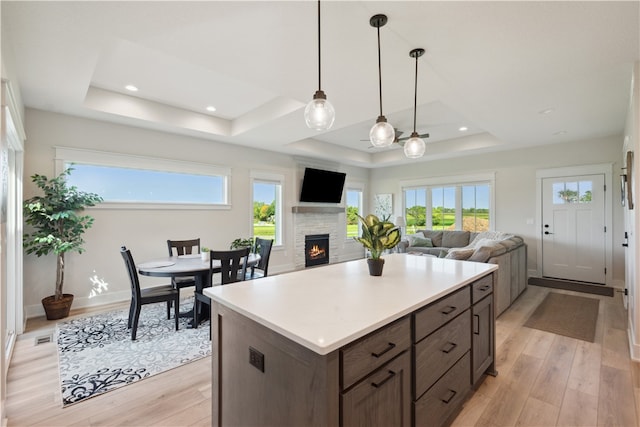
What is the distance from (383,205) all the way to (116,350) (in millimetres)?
6672

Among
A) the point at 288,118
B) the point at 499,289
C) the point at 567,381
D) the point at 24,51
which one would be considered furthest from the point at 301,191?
the point at 567,381

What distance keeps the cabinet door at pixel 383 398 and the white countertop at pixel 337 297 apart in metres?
0.22

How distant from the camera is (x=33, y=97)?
3248 millimetres

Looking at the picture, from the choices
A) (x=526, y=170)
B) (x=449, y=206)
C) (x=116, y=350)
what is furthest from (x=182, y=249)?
(x=526, y=170)

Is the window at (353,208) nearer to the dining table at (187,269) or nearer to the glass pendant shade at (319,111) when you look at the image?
the dining table at (187,269)

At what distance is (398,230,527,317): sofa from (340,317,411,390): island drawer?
1.45 m

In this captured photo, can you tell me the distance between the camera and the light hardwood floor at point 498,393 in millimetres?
1858

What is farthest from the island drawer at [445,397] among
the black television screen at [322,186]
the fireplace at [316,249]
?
the black television screen at [322,186]

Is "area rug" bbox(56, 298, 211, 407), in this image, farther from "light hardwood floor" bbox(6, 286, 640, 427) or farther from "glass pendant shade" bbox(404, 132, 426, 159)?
"glass pendant shade" bbox(404, 132, 426, 159)

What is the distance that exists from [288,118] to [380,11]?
7.60 feet

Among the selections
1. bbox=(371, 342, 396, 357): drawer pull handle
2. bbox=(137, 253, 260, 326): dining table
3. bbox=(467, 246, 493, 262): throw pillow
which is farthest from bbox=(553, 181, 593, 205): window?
bbox=(371, 342, 396, 357): drawer pull handle

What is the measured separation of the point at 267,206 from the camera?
615cm

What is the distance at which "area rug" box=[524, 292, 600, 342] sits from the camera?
3199mm

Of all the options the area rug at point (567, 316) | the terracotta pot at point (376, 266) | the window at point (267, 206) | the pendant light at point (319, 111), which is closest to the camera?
the pendant light at point (319, 111)
